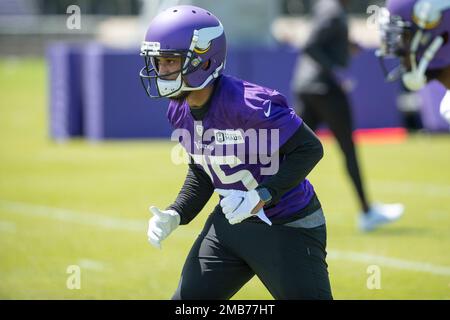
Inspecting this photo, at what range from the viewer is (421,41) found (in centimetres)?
426

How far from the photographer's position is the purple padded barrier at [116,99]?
15.1 meters

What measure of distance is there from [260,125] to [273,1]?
1549 cm

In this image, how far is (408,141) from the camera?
50.4 feet

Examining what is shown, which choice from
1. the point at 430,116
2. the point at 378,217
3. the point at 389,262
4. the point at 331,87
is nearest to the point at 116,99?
the point at 430,116

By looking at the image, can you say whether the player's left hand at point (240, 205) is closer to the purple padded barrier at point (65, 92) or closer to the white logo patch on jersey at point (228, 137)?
the white logo patch on jersey at point (228, 137)

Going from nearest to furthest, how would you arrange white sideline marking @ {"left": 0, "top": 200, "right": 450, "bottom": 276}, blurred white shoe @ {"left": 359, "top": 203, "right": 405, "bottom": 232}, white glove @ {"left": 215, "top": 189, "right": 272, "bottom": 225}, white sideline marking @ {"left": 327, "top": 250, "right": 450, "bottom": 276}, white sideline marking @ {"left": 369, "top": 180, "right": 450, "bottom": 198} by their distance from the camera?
1. white glove @ {"left": 215, "top": 189, "right": 272, "bottom": 225}
2. white sideline marking @ {"left": 327, "top": 250, "right": 450, "bottom": 276}
3. white sideline marking @ {"left": 0, "top": 200, "right": 450, "bottom": 276}
4. blurred white shoe @ {"left": 359, "top": 203, "right": 405, "bottom": 232}
5. white sideline marking @ {"left": 369, "top": 180, "right": 450, "bottom": 198}

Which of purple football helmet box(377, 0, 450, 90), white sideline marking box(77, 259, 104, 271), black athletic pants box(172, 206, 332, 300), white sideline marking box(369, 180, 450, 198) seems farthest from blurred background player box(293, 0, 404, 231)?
black athletic pants box(172, 206, 332, 300)

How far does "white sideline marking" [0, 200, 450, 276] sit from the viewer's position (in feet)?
22.4

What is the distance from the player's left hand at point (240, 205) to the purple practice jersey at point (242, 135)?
30 cm

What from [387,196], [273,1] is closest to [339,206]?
[387,196]

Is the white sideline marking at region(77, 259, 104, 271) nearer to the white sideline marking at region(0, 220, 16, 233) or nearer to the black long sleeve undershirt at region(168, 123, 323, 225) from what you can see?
the white sideline marking at region(0, 220, 16, 233)

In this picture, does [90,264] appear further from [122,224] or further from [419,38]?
[419,38]

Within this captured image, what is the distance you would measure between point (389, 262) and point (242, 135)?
128 inches

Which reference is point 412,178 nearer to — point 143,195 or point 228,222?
point 143,195
